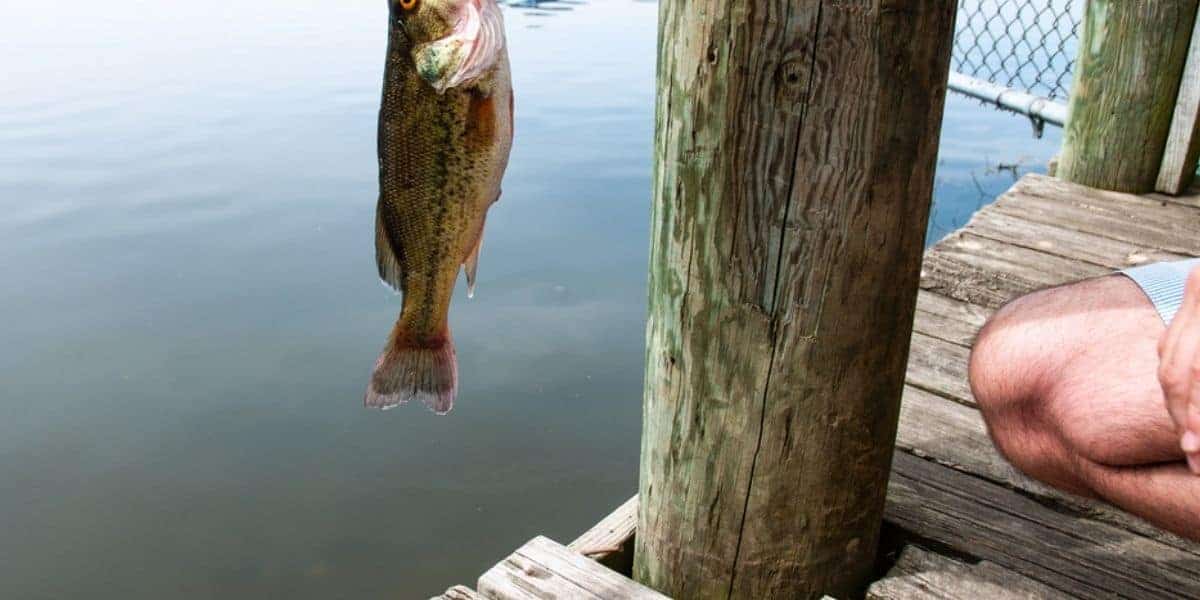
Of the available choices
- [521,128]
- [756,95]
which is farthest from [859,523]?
[521,128]

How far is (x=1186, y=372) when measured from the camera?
1.55m

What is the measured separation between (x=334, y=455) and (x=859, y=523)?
3233 millimetres

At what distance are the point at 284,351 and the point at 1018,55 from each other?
832 cm

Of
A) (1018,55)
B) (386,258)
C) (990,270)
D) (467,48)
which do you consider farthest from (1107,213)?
(1018,55)

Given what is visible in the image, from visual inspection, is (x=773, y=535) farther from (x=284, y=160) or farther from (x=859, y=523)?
(x=284, y=160)

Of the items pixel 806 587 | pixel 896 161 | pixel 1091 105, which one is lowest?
pixel 806 587

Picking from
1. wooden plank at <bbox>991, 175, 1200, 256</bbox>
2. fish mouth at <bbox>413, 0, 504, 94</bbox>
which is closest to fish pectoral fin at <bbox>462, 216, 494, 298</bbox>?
fish mouth at <bbox>413, 0, 504, 94</bbox>

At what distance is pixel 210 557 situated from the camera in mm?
4152

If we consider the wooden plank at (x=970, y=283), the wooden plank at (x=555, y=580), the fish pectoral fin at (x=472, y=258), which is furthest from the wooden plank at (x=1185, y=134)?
the fish pectoral fin at (x=472, y=258)

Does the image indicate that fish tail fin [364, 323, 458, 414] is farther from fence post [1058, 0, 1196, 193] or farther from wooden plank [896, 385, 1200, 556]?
fence post [1058, 0, 1196, 193]

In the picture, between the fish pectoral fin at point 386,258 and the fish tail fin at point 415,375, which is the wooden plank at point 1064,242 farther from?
the fish pectoral fin at point 386,258

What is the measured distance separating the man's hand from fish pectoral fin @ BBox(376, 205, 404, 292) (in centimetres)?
133

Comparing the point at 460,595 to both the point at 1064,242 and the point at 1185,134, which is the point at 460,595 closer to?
the point at 1064,242

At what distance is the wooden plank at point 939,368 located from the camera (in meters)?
3.13
